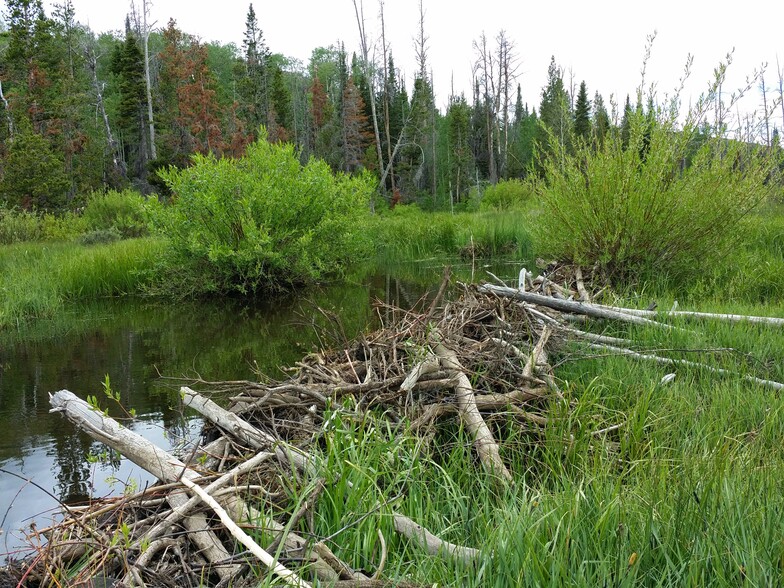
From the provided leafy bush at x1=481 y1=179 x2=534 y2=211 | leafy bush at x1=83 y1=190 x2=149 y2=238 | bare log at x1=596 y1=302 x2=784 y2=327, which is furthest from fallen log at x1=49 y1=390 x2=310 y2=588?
leafy bush at x1=481 y1=179 x2=534 y2=211

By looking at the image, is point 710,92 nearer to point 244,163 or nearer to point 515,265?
point 515,265

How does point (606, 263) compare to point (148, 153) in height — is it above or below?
below

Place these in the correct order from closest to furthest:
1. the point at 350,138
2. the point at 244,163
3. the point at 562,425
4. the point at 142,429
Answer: the point at 562,425
the point at 142,429
the point at 244,163
the point at 350,138

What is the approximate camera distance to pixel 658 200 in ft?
23.8

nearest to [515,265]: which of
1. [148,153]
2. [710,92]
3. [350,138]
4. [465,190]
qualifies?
[710,92]

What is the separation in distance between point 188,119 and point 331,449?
42.0 metres

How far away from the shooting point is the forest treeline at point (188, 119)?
33.5 m

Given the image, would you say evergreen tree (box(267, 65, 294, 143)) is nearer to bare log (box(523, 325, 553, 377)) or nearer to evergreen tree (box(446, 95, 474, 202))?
evergreen tree (box(446, 95, 474, 202))

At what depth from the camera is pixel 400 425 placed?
358 cm

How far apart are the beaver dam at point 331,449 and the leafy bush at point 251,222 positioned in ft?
25.2

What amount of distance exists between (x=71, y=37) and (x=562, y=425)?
181ft

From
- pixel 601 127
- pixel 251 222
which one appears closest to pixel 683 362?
pixel 601 127

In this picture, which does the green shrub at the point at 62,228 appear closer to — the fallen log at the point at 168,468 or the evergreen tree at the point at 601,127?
the evergreen tree at the point at 601,127

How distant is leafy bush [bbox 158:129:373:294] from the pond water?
77cm
